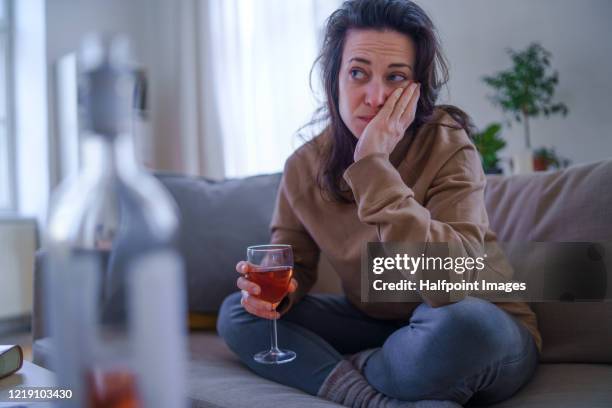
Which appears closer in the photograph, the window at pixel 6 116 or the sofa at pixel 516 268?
the sofa at pixel 516 268

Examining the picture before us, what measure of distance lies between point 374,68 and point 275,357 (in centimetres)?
52

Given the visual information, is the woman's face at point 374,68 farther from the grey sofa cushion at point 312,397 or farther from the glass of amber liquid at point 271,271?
the grey sofa cushion at point 312,397

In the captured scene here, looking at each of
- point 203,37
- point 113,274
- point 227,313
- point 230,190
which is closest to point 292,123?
point 203,37

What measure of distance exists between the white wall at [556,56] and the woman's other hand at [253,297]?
4.62ft

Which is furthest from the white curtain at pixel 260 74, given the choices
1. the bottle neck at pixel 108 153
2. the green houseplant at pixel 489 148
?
the bottle neck at pixel 108 153

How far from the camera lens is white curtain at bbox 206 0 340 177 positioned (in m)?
2.83

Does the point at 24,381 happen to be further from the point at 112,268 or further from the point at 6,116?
the point at 6,116

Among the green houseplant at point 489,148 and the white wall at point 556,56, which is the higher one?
the white wall at point 556,56

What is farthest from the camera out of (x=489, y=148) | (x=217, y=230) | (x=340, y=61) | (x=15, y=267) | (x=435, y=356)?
(x=15, y=267)

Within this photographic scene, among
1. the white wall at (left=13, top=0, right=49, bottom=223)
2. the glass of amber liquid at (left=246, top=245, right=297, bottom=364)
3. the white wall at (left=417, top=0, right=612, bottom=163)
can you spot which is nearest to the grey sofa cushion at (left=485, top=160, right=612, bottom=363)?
the glass of amber liquid at (left=246, top=245, right=297, bottom=364)

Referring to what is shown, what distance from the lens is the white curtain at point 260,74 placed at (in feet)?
9.28

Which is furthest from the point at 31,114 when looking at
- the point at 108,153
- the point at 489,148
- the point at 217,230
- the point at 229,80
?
the point at 108,153

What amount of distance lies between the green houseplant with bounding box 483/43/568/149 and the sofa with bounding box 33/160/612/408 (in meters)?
1.02

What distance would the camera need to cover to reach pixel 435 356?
2.27 ft
